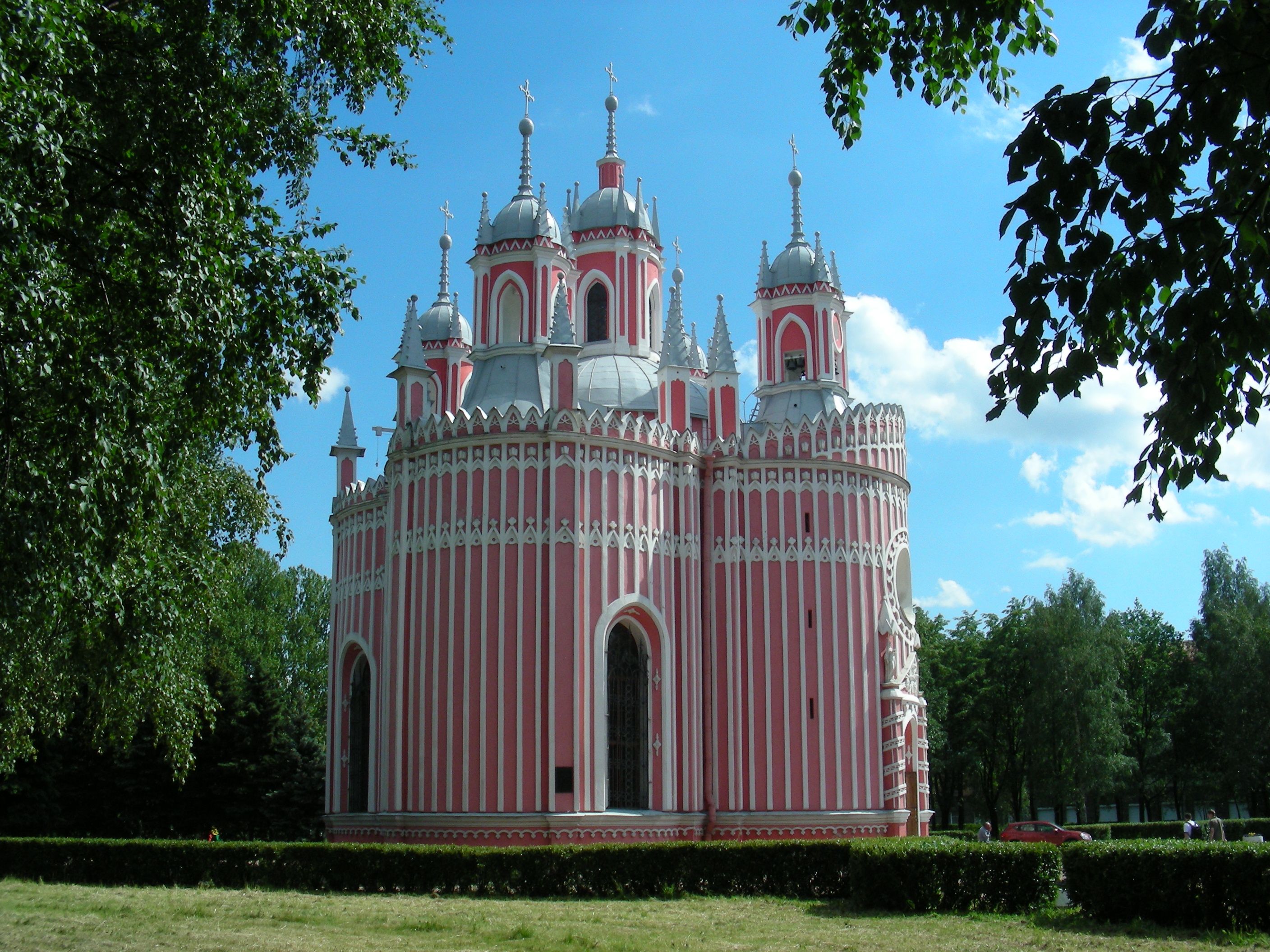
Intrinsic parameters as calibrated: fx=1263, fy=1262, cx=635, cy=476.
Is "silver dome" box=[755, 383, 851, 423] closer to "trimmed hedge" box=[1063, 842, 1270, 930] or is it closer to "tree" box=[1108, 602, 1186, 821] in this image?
"trimmed hedge" box=[1063, 842, 1270, 930]

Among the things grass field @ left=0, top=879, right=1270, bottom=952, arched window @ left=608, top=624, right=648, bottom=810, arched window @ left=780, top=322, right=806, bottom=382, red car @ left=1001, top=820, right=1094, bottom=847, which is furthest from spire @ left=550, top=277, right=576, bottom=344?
red car @ left=1001, top=820, right=1094, bottom=847

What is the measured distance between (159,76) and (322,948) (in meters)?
9.51

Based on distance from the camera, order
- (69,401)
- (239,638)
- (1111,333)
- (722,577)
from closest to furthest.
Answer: (1111,333) → (69,401) → (722,577) → (239,638)

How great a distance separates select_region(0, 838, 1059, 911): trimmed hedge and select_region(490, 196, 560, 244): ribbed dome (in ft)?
54.9

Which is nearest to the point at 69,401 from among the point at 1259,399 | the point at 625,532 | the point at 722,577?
the point at 1259,399

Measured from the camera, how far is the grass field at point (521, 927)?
46.7ft

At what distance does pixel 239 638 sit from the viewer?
162 feet

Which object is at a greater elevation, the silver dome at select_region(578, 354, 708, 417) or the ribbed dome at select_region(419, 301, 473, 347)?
the ribbed dome at select_region(419, 301, 473, 347)

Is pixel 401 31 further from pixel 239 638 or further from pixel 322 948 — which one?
pixel 239 638

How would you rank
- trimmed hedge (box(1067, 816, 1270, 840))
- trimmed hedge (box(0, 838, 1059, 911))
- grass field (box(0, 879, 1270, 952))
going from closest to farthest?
grass field (box(0, 879, 1270, 952))
trimmed hedge (box(0, 838, 1059, 911))
trimmed hedge (box(1067, 816, 1270, 840))

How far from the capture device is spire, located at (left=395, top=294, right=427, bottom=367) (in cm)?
3025

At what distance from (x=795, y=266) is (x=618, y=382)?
6.49m

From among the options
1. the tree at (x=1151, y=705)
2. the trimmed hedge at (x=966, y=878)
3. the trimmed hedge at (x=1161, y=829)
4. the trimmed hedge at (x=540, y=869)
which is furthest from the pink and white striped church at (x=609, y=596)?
the tree at (x=1151, y=705)

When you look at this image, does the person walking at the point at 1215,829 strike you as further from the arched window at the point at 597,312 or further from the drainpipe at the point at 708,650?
the arched window at the point at 597,312
